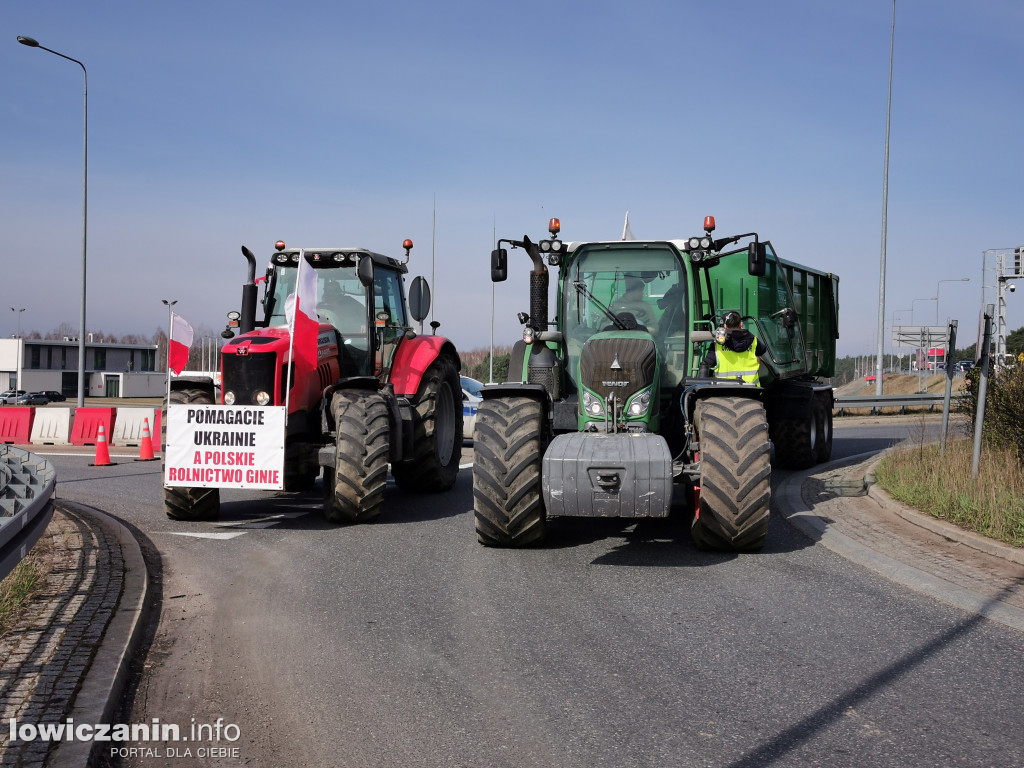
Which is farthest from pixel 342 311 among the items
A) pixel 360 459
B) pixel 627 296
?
pixel 627 296

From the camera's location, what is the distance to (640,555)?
26.9 ft

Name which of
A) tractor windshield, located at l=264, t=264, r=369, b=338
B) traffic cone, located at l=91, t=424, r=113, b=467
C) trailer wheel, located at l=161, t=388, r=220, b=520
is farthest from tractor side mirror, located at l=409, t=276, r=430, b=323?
traffic cone, located at l=91, t=424, r=113, b=467

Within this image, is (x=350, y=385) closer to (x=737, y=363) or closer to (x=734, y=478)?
(x=737, y=363)

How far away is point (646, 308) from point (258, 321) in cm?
500

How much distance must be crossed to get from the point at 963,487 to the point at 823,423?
5.71m

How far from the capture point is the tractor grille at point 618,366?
8.42 metres

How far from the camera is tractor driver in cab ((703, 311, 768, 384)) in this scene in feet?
32.8

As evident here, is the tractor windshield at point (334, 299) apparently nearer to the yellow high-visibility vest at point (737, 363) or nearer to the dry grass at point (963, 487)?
the yellow high-visibility vest at point (737, 363)

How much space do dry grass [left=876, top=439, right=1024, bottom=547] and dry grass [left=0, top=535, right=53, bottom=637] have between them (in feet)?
25.2

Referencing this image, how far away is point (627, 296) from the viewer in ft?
31.6

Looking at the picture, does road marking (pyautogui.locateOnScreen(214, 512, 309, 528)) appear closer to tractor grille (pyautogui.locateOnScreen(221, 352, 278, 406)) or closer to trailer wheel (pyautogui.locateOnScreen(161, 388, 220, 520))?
trailer wheel (pyautogui.locateOnScreen(161, 388, 220, 520))

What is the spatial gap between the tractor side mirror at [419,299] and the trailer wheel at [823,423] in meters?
6.81

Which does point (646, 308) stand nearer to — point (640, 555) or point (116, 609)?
point (640, 555)

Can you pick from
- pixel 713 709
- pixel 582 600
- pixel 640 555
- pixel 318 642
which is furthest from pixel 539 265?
pixel 713 709
